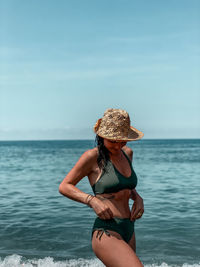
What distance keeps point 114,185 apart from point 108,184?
56mm

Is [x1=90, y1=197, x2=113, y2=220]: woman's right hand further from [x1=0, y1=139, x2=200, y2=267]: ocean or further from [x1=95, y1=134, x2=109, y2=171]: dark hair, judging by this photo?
[x1=0, y1=139, x2=200, y2=267]: ocean

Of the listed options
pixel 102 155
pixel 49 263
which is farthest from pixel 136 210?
pixel 49 263

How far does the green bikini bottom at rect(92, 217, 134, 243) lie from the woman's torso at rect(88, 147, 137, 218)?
6 cm

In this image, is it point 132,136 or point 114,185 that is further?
point 132,136

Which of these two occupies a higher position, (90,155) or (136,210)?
(90,155)

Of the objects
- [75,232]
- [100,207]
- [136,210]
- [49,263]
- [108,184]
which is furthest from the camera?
[75,232]

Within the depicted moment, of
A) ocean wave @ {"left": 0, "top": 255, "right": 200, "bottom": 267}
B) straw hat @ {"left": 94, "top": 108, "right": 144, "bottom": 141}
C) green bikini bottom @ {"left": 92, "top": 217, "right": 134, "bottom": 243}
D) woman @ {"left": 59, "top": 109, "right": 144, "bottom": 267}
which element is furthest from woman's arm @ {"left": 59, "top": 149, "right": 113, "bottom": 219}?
ocean wave @ {"left": 0, "top": 255, "right": 200, "bottom": 267}

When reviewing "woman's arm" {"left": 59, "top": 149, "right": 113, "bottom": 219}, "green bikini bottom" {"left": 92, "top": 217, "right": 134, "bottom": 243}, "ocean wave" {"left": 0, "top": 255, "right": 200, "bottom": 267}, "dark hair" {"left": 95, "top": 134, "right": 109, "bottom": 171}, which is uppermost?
"dark hair" {"left": 95, "top": 134, "right": 109, "bottom": 171}

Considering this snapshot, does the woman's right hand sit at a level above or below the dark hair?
below

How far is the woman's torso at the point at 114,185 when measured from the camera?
3641 millimetres

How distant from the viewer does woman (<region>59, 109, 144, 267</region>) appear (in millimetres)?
3529

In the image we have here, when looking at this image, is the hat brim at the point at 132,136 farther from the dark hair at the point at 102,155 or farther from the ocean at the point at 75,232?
the ocean at the point at 75,232

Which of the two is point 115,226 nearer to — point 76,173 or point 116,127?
point 76,173

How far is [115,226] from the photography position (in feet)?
11.9
